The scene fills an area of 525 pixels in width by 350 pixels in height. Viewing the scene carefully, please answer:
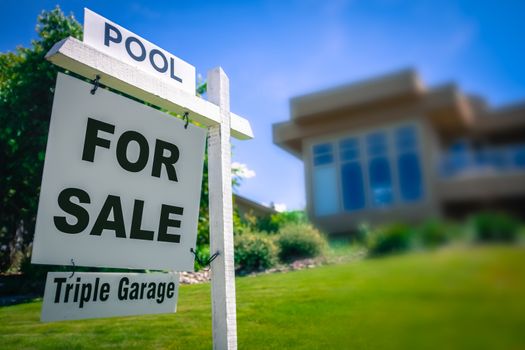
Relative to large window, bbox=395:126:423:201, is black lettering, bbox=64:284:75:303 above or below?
below

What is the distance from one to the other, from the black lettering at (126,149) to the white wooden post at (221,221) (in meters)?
0.52

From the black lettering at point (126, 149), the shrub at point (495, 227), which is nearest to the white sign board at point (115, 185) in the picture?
the black lettering at point (126, 149)

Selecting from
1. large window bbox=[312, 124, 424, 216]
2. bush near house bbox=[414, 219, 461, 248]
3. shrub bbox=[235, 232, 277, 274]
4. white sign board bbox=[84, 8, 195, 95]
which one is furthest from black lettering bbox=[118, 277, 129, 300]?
shrub bbox=[235, 232, 277, 274]

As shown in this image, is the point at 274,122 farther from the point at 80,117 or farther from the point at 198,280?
the point at 198,280

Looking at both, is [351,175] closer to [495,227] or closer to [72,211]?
[495,227]

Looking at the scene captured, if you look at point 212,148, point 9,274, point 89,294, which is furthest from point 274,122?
point 9,274

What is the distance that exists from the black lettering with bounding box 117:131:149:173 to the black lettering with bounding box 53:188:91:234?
30 centimetres

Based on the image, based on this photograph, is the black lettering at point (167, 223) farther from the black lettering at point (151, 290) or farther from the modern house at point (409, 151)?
the modern house at point (409, 151)

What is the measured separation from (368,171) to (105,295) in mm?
1951

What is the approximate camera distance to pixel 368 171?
772mm

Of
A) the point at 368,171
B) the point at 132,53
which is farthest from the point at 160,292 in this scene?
the point at 368,171

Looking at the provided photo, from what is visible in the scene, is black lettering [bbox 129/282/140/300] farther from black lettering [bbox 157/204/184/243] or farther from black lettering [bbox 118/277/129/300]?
black lettering [bbox 157/204/184/243]

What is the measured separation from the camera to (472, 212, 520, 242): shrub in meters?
0.64

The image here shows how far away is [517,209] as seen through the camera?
0.67 metres
